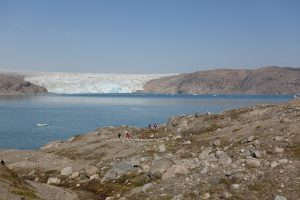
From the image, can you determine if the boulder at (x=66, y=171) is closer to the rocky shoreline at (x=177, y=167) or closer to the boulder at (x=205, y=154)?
the rocky shoreline at (x=177, y=167)

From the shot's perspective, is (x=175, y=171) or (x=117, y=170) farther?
(x=117, y=170)

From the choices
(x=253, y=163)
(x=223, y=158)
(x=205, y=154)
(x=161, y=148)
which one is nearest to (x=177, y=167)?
(x=223, y=158)

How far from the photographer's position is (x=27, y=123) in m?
146

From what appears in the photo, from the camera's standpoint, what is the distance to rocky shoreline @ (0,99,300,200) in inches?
1435

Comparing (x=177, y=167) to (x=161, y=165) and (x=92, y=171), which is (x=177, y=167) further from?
(x=92, y=171)

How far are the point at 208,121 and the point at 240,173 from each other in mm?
36034

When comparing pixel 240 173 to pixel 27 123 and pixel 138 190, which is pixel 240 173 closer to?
pixel 138 190

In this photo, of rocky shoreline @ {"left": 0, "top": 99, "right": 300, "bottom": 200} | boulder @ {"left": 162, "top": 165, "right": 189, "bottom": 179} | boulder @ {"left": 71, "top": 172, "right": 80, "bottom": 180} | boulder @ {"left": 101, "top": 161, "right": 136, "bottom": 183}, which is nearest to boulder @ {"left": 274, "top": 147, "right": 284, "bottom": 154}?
rocky shoreline @ {"left": 0, "top": 99, "right": 300, "bottom": 200}

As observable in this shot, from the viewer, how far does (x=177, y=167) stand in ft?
137

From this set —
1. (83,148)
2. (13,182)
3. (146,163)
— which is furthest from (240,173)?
(83,148)

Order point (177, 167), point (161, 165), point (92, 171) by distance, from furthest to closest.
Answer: point (92, 171) < point (161, 165) < point (177, 167)

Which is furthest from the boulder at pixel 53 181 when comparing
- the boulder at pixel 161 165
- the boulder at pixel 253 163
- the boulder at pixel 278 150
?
the boulder at pixel 278 150

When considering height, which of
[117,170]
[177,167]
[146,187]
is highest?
[177,167]

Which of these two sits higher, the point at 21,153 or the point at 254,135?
the point at 254,135
